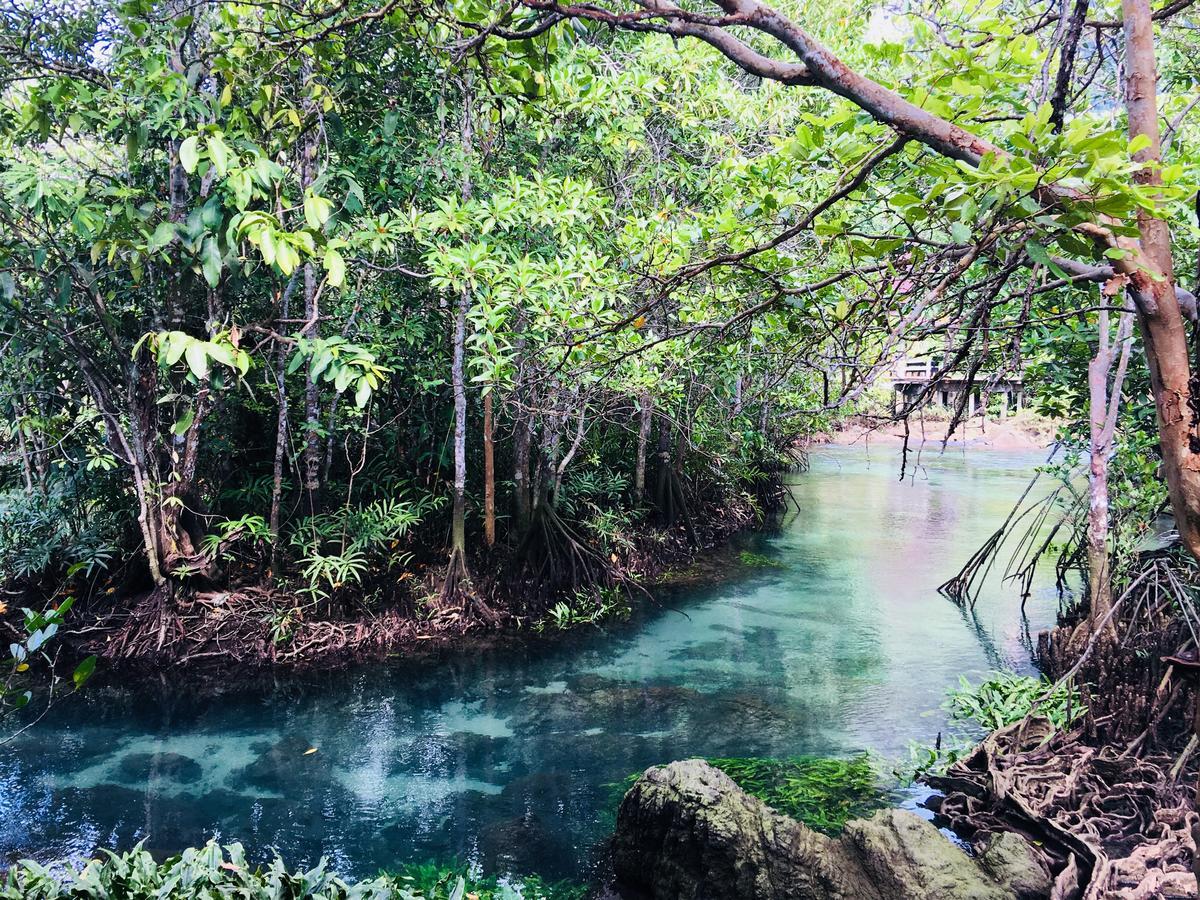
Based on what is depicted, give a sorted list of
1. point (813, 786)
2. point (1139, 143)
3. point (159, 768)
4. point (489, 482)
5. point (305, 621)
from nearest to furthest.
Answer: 1. point (1139, 143)
2. point (813, 786)
3. point (159, 768)
4. point (305, 621)
5. point (489, 482)

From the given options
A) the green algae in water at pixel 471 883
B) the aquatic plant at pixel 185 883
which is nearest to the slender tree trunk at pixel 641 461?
the green algae in water at pixel 471 883

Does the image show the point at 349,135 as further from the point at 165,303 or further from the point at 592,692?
the point at 592,692

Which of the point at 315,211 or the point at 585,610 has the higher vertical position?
the point at 315,211

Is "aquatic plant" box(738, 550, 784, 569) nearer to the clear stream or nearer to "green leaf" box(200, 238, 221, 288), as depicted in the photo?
the clear stream

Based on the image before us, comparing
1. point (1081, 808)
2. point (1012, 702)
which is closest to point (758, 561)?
point (1012, 702)

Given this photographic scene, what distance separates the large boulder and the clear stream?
1.85 ft

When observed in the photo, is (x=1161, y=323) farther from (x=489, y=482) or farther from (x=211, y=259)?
(x=489, y=482)

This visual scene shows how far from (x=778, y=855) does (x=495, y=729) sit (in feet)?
8.46

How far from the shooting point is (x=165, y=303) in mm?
5723

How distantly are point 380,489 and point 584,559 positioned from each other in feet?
6.45

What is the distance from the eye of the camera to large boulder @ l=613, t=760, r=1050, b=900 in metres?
2.89

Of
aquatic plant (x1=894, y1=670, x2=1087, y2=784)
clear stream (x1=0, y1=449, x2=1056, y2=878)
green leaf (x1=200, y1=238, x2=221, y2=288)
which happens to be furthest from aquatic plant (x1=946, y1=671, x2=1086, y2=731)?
green leaf (x1=200, y1=238, x2=221, y2=288)

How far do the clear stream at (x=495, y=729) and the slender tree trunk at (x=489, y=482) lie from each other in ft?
3.99

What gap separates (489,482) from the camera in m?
7.22
